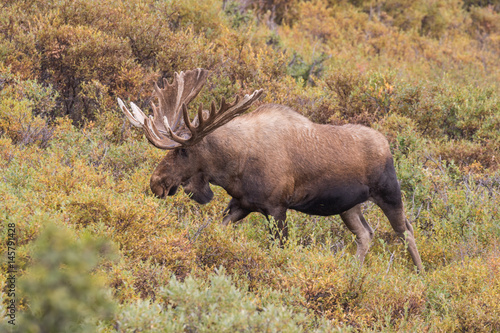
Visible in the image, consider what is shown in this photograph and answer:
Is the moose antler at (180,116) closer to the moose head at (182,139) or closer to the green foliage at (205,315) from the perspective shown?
the moose head at (182,139)

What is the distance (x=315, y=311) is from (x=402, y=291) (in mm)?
821

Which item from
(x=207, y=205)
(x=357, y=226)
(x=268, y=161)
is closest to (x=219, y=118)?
(x=268, y=161)

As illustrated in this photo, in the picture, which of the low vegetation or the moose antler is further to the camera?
the moose antler

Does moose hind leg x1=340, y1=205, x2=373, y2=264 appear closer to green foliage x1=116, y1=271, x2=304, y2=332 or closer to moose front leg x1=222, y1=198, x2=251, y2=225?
moose front leg x1=222, y1=198, x2=251, y2=225

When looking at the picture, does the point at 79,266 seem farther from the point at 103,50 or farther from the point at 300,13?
the point at 300,13

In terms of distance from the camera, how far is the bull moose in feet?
17.9

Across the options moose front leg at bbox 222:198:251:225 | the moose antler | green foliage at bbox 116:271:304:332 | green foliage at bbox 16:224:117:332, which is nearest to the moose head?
the moose antler

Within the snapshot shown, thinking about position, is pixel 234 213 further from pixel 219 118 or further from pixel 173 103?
pixel 173 103

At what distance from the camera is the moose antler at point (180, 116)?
527 cm

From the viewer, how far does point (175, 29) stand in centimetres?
1086

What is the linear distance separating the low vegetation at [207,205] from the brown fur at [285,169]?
32 cm

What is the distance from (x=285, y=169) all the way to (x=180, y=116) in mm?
1298

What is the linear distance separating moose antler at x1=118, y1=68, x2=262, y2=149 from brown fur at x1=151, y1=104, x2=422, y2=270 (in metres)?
0.20

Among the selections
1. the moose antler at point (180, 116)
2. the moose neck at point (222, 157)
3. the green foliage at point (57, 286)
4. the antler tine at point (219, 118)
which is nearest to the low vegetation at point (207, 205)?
the green foliage at point (57, 286)
